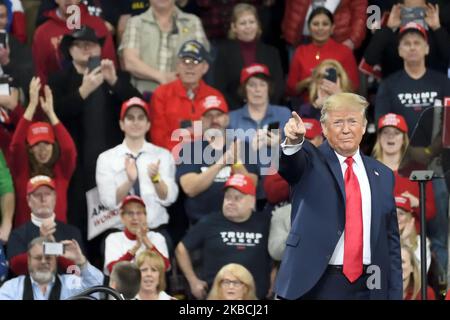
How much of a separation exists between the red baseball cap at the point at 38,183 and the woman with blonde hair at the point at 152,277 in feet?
3.26

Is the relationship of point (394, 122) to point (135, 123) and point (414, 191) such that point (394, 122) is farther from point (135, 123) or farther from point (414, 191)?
point (135, 123)

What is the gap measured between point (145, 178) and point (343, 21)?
2.47 meters

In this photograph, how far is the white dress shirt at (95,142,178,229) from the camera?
1087cm

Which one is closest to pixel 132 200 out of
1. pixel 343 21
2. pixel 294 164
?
pixel 343 21

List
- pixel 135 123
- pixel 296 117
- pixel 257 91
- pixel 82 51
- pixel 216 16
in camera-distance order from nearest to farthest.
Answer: pixel 296 117
pixel 135 123
pixel 257 91
pixel 82 51
pixel 216 16

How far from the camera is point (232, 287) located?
10031 mm

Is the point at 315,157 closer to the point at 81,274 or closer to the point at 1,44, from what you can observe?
the point at 81,274

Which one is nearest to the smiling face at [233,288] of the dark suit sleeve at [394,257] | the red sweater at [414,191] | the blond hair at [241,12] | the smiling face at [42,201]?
the red sweater at [414,191]

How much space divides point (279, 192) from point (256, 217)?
0.36 meters

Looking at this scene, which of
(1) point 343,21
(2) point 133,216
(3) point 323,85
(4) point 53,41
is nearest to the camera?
(2) point 133,216

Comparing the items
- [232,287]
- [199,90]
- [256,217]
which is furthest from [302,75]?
[232,287]

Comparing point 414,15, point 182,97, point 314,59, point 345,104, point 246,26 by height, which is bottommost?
point 345,104

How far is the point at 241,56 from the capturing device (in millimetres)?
11867

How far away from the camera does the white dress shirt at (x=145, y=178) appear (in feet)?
35.7
